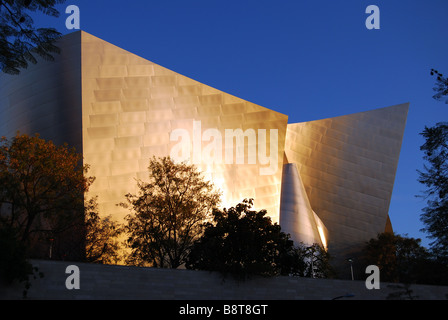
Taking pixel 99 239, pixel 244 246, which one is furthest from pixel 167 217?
pixel 244 246

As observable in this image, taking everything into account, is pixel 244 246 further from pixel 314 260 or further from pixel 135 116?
pixel 135 116

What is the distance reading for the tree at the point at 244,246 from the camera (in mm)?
20869

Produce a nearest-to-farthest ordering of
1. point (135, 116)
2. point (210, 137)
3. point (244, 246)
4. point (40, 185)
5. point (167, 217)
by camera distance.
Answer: point (40, 185)
point (244, 246)
point (167, 217)
point (135, 116)
point (210, 137)

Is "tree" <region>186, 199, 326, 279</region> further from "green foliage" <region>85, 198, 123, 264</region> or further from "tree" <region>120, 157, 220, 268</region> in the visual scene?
"green foliage" <region>85, 198, 123, 264</region>

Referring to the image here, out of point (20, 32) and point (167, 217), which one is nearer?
point (20, 32)

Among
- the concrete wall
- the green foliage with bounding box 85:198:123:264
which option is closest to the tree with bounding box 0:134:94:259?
the green foliage with bounding box 85:198:123:264

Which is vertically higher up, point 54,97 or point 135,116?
point 54,97

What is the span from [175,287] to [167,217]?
624cm

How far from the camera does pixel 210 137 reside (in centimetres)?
3000

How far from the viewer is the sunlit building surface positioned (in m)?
26.2

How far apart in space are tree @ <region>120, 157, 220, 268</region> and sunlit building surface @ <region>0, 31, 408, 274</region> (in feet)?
7.48
